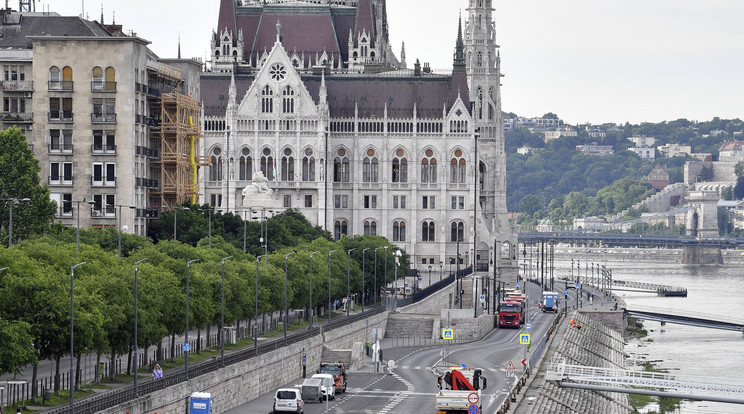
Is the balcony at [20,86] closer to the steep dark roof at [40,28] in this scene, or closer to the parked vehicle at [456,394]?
the steep dark roof at [40,28]

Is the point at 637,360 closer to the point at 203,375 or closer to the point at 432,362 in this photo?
the point at 432,362

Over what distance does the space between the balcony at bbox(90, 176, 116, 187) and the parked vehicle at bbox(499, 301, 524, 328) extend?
44.0 metres

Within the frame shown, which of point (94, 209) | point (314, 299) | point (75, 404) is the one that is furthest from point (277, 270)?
point (75, 404)

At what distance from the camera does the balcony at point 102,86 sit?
440 ft

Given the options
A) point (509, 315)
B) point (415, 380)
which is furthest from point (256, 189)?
point (415, 380)

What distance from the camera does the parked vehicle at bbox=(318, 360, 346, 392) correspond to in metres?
101

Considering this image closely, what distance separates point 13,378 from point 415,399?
25038 mm

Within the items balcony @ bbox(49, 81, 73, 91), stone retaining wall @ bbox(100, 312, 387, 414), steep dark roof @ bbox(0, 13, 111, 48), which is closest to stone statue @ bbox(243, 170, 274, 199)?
steep dark roof @ bbox(0, 13, 111, 48)

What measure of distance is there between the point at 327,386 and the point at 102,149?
1874 inches

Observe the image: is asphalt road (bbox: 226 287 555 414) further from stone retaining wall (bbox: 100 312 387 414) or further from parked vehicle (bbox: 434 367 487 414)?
parked vehicle (bbox: 434 367 487 414)

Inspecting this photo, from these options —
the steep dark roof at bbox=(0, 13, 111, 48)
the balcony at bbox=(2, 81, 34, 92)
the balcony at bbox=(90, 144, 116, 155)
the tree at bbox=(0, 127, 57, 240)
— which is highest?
the steep dark roof at bbox=(0, 13, 111, 48)

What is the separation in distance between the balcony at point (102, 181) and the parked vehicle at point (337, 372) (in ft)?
127

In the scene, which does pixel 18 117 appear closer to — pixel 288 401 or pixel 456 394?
pixel 288 401

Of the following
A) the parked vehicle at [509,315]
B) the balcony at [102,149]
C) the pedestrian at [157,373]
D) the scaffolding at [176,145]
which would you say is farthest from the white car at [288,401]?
the parked vehicle at [509,315]
